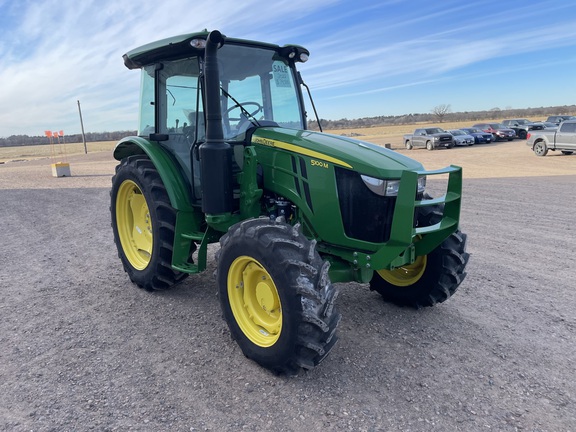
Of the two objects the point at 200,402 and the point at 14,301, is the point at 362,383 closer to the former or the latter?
the point at 200,402

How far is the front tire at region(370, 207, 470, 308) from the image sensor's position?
4.07 metres

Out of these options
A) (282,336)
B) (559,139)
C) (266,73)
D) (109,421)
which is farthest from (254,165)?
(559,139)

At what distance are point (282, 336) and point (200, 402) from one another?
69 cm

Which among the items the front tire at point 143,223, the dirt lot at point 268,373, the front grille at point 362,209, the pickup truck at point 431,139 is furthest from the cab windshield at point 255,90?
the pickup truck at point 431,139

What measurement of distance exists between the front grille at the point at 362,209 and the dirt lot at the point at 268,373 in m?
0.97

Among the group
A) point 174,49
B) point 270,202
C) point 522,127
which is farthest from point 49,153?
point 270,202

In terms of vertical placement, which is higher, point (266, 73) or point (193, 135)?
point (266, 73)

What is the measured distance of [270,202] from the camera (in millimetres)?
4102

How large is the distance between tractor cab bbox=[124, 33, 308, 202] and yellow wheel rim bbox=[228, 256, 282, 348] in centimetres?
108

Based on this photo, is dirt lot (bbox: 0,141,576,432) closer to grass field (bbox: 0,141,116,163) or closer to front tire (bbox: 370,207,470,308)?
front tire (bbox: 370,207,470,308)

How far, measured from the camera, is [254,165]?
A: 396 cm

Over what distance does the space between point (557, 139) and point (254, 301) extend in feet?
74.2

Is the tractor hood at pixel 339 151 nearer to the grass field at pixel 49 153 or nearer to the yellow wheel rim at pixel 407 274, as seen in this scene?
the yellow wheel rim at pixel 407 274

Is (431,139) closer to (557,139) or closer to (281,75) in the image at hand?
(557,139)
